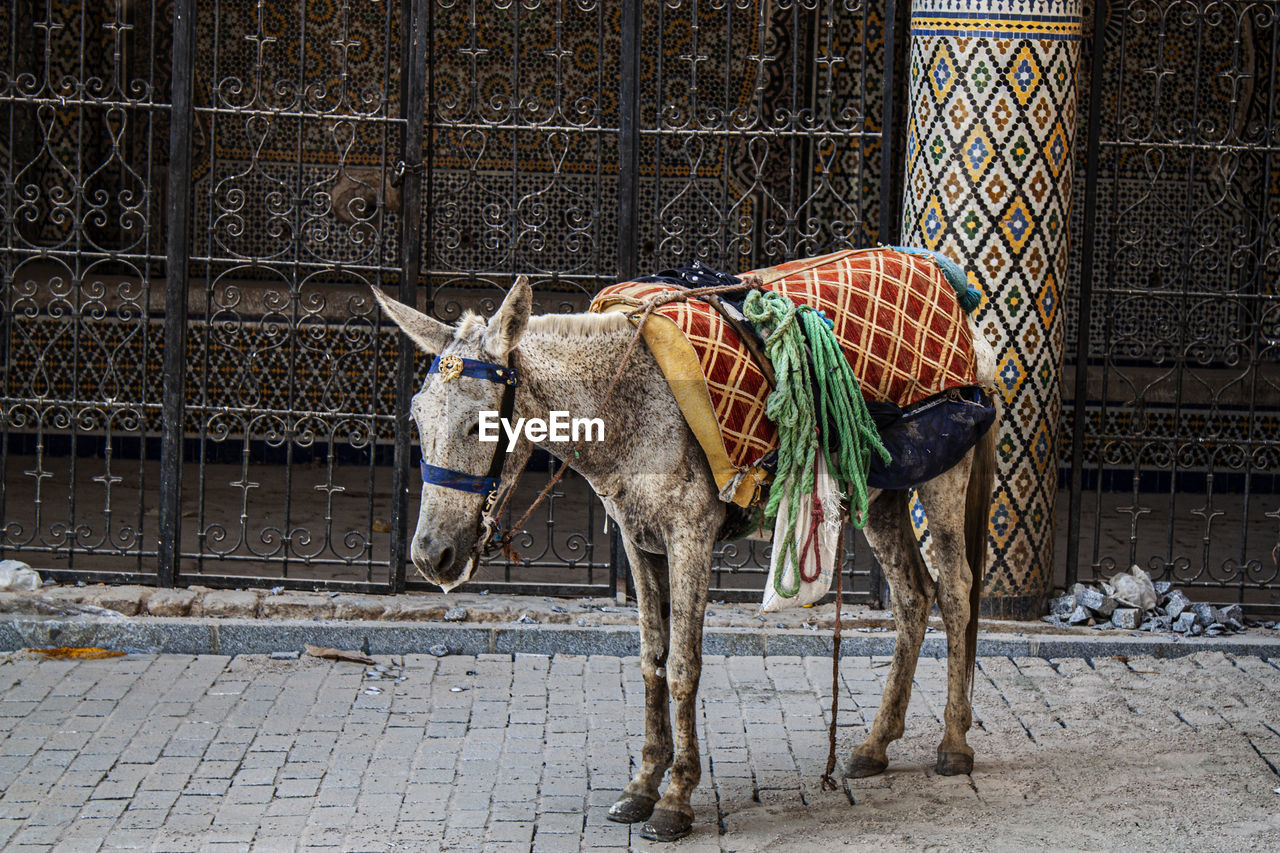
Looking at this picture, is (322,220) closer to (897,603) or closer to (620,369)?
(897,603)

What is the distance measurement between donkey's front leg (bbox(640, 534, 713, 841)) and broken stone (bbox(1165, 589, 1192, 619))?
3.30m

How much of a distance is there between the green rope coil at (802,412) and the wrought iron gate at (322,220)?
2.17 metres

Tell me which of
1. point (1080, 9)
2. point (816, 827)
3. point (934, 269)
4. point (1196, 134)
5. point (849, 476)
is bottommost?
point (816, 827)

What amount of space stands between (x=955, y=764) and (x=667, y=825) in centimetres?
120

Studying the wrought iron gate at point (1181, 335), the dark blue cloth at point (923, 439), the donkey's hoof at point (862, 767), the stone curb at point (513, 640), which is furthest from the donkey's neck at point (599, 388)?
the wrought iron gate at point (1181, 335)

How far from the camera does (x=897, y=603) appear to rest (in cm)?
543

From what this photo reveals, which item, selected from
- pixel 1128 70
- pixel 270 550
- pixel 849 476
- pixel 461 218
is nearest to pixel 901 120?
pixel 1128 70

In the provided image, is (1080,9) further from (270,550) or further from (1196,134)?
(270,550)

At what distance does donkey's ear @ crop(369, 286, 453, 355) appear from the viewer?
14.6ft

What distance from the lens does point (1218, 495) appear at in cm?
1027

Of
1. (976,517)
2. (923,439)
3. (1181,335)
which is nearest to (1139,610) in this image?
(1181,335)

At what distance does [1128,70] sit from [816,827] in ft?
26.9

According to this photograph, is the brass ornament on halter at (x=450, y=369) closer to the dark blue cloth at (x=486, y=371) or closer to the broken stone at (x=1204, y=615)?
the dark blue cloth at (x=486, y=371)

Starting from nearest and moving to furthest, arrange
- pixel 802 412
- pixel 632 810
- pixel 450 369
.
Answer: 1. pixel 450 369
2. pixel 802 412
3. pixel 632 810
